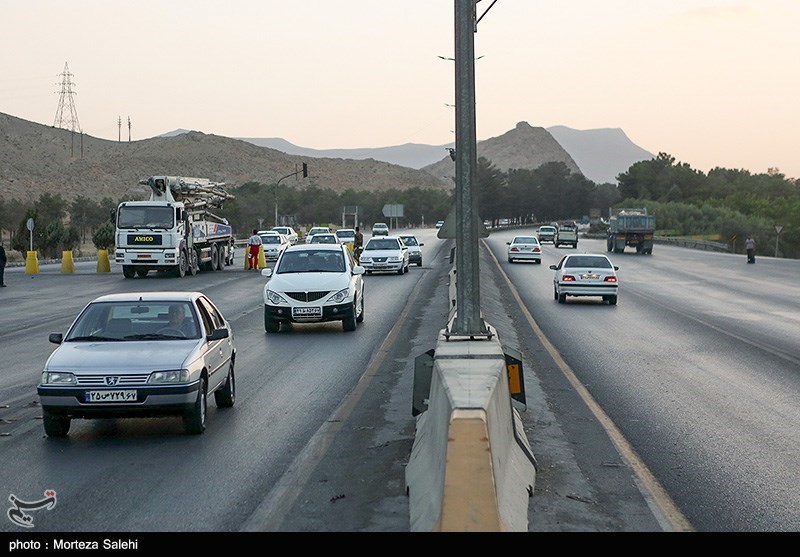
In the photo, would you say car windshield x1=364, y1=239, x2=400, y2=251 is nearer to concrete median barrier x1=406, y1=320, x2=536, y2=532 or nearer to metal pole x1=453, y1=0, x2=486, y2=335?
metal pole x1=453, y1=0, x2=486, y2=335

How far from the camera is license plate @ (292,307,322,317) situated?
23484 millimetres

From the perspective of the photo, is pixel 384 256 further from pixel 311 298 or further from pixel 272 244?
pixel 311 298

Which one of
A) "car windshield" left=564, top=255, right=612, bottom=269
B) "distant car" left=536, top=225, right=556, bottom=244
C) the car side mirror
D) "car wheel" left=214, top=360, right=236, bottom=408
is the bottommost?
"distant car" left=536, top=225, right=556, bottom=244

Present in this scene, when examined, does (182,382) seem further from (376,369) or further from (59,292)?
(59,292)

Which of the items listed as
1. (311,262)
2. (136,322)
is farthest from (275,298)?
(136,322)

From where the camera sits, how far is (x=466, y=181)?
12664mm

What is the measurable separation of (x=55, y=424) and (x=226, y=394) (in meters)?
2.54

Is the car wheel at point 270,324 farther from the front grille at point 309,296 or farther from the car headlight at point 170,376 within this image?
the car headlight at point 170,376

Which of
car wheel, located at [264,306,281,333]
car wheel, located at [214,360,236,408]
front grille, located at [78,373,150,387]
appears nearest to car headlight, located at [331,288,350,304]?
car wheel, located at [264,306,281,333]

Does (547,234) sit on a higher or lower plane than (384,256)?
lower

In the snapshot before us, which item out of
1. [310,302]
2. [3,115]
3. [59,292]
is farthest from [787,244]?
[3,115]

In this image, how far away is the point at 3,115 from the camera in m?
190

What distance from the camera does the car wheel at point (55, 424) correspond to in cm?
1178

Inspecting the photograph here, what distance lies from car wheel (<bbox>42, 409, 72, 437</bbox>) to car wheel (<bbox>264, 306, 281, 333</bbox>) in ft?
38.6
